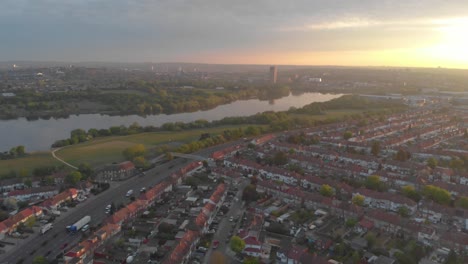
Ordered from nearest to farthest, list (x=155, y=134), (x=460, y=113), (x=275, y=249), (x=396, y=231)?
(x=275, y=249)
(x=396, y=231)
(x=155, y=134)
(x=460, y=113)

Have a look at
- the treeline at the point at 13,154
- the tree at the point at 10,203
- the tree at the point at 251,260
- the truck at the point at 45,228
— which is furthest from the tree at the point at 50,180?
the tree at the point at 251,260

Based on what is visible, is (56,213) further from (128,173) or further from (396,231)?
(396,231)

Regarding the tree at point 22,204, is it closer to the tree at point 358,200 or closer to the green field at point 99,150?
the green field at point 99,150

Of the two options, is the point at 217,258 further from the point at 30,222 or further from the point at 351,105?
the point at 351,105

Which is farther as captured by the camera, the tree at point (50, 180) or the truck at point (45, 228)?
the tree at point (50, 180)

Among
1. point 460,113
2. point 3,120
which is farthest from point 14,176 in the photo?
point 460,113
